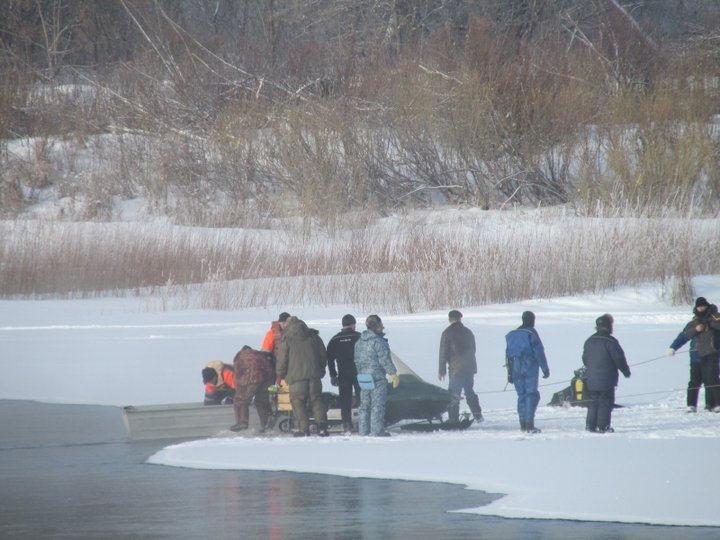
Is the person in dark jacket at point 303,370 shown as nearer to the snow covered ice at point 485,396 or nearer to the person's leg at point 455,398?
the snow covered ice at point 485,396

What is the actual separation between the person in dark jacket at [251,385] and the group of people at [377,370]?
1 cm

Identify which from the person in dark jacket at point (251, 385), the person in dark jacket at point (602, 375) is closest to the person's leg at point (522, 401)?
the person in dark jacket at point (602, 375)

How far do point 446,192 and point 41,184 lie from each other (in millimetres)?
13963

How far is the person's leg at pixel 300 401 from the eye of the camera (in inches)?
528

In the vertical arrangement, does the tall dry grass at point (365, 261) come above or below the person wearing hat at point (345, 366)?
above

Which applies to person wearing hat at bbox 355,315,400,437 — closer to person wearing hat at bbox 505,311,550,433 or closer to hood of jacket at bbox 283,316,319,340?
hood of jacket at bbox 283,316,319,340

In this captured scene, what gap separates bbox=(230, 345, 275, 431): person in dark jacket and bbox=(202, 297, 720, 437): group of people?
0.04 ft

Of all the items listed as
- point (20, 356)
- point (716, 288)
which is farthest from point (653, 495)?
point (716, 288)

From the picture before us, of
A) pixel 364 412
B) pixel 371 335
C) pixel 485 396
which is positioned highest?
pixel 371 335

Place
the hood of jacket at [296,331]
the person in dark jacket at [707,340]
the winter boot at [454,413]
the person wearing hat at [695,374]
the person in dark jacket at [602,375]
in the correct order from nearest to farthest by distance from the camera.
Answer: the person in dark jacket at [602,375], the hood of jacket at [296,331], the winter boot at [454,413], the person in dark jacket at [707,340], the person wearing hat at [695,374]

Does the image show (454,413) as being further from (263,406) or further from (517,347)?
(263,406)

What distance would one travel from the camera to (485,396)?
17.3m

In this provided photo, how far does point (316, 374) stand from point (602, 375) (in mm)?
3149

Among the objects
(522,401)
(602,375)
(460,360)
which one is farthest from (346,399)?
(602,375)
